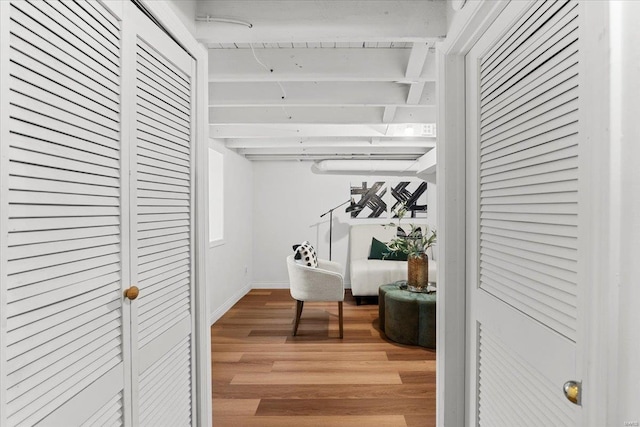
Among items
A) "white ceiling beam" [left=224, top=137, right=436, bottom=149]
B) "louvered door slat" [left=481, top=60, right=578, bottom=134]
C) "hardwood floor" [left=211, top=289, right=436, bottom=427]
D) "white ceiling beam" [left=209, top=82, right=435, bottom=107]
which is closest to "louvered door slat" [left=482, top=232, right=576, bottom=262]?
"louvered door slat" [left=481, top=60, right=578, bottom=134]

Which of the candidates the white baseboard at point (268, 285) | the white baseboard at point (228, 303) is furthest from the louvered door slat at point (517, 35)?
the white baseboard at point (268, 285)

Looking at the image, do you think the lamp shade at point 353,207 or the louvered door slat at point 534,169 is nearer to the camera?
the louvered door slat at point 534,169

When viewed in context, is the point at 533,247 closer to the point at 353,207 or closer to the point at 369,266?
the point at 369,266

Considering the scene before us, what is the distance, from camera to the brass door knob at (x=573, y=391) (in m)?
0.79

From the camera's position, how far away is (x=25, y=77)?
29.9 inches

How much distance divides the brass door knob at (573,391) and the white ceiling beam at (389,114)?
240 centimetres

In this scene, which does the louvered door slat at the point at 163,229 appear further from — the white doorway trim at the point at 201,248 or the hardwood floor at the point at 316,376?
the hardwood floor at the point at 316,376

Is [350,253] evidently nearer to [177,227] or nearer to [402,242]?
[402,242]

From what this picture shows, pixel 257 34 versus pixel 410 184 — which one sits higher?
pixel 257 34

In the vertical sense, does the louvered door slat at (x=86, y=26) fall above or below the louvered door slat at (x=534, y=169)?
above

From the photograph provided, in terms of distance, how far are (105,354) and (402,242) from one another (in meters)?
3.02

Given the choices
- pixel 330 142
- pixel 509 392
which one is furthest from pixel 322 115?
pixel 509 392

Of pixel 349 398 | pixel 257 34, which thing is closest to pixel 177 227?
pixel 257 34

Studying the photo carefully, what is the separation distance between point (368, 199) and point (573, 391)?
510 centimetres
